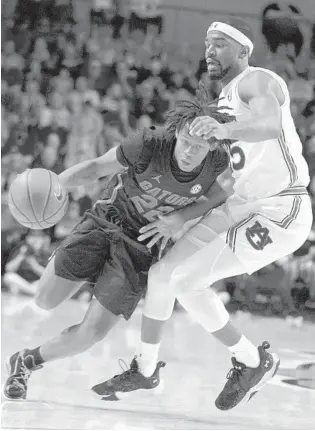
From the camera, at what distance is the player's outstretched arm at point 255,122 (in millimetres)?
3721

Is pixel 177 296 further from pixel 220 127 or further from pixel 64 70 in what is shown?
Answer: pixel 64 70

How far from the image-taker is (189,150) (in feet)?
13.0

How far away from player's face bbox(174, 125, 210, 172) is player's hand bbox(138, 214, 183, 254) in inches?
10.9

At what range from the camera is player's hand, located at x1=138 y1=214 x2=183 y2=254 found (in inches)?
162

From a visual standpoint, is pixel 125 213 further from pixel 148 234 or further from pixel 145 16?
pixel 145 16

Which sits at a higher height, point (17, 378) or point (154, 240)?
point (154, 240)

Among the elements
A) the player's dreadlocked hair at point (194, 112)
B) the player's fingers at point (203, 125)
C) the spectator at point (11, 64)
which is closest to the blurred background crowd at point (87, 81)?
the spectator at point (11, 64)

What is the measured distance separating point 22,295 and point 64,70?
1457mm

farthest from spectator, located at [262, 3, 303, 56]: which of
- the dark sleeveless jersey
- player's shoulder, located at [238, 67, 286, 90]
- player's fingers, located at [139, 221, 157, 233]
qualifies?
player's fingers, located at [139, 221, 157, 233]

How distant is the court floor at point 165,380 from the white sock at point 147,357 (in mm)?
219

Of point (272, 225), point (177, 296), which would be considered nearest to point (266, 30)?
point (272, 225)

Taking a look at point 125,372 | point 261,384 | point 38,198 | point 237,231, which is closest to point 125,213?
point 38,198

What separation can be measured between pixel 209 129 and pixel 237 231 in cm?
63

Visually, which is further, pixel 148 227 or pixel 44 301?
pixel 44 301
